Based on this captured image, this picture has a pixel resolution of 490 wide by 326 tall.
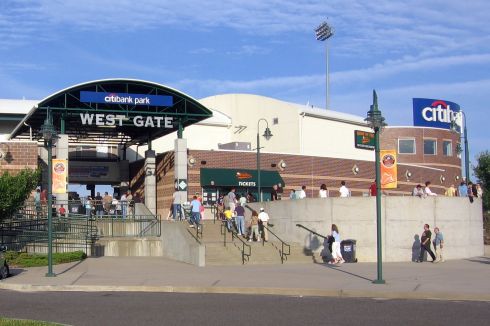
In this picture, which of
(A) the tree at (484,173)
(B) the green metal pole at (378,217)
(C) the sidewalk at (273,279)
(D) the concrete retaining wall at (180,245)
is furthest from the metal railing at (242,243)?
(A) the tree at (484,173)

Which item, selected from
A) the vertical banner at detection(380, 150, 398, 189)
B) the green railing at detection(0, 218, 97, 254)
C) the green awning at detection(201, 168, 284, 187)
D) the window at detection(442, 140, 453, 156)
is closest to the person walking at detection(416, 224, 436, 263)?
the vertical banner at detection(380, 150, 398, 189)

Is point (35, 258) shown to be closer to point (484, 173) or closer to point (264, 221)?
point (264, 221)

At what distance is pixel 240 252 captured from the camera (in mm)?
29391

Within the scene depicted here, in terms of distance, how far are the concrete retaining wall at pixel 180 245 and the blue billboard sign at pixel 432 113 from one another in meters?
Result: 44.4

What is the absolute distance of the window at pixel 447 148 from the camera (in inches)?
2722

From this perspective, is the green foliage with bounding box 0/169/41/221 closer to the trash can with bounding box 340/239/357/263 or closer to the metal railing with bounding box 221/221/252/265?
the metal railing with bounding box 221/221/252/265

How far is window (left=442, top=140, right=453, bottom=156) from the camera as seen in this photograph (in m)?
69.1

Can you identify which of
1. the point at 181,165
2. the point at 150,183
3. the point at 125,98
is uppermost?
the point at 125,98

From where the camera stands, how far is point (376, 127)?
21.1m

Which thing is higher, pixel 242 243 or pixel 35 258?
pixel 242 243

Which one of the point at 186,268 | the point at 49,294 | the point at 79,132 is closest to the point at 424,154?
the point at 79,132

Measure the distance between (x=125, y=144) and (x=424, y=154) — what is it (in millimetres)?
30046

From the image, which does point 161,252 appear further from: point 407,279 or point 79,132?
point 79,132

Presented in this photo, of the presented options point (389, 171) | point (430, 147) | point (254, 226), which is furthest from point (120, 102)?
point (430, 147)
